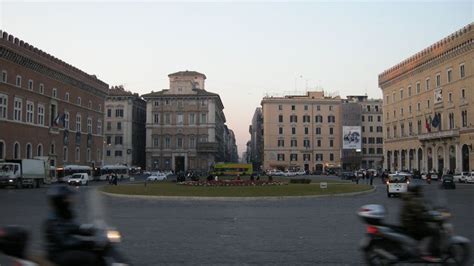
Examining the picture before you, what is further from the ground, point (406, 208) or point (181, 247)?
point (406, 208)

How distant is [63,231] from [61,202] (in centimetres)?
39

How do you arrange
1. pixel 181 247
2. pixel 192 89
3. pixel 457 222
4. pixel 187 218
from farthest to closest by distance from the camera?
pixel 192 89
pixel 187 218
pixel 457 222
pixel 181 247

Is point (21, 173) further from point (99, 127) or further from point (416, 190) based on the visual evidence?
point (416, 190)

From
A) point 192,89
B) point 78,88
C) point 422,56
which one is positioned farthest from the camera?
point 192,89

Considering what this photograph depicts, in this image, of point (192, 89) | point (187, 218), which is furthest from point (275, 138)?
point (187, 218)

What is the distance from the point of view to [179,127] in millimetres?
110250

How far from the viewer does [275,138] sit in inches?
4783

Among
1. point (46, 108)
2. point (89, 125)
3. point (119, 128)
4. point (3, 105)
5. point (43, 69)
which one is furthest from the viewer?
point (119, 128)

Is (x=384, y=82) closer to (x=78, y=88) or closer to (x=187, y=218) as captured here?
(x=78, y=88)

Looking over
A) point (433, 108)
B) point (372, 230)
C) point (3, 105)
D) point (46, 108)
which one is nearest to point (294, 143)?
point (433, 108)

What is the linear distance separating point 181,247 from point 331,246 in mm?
3553

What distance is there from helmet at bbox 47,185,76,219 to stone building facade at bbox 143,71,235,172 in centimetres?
10113

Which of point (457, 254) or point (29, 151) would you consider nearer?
point (457, 254)

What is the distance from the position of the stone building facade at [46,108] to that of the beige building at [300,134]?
4357cm
